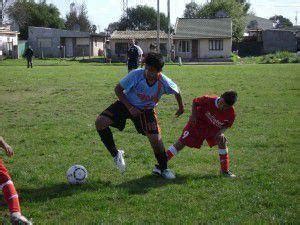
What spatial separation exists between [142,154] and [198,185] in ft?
6.37

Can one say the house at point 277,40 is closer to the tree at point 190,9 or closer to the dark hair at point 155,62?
the tree at point 190,9

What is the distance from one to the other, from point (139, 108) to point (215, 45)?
5574 centimetres

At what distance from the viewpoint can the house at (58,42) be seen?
65812 millimetres

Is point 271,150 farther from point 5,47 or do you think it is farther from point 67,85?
point 5,47

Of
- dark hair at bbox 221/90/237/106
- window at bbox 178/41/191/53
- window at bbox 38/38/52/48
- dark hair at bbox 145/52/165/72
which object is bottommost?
dark hair at bbox 221/90/237/106

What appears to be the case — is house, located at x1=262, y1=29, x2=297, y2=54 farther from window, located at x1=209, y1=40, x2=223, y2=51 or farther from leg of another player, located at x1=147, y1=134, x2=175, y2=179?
leg of another player, located at x1=147, y1=134, x2=175, y2=179

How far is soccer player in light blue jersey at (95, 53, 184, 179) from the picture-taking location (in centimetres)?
664

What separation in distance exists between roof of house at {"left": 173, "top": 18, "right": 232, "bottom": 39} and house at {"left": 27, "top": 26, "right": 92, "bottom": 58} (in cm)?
1303

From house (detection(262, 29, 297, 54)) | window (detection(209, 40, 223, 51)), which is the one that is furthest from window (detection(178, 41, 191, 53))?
house (detection(262, 29, 297, 54))

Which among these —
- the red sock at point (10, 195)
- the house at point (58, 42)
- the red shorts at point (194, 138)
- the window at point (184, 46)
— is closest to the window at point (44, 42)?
the house at point (58, 42)

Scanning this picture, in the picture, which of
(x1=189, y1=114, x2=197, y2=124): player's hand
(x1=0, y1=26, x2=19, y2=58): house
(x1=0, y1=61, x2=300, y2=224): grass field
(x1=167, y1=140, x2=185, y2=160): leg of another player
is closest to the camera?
(x1=0, y1=61, x2=300, y2=224): grass field

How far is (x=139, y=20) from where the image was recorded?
95.9m

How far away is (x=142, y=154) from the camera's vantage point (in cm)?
817

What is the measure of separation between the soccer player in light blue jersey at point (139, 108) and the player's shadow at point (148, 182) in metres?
0.12
